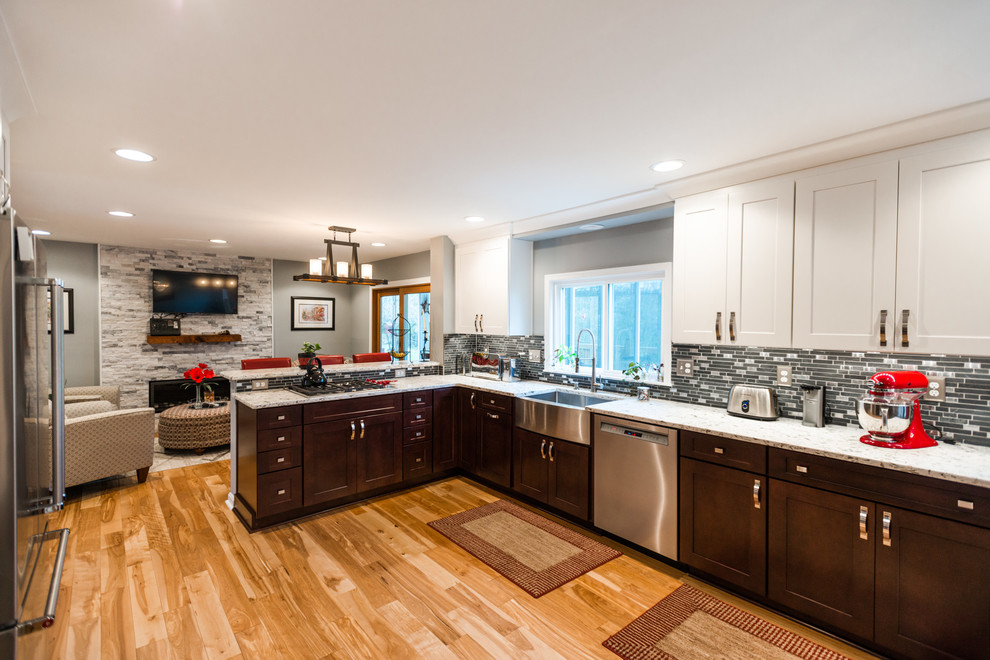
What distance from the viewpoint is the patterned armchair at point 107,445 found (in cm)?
383

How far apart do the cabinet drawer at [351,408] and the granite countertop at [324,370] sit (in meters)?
0.62

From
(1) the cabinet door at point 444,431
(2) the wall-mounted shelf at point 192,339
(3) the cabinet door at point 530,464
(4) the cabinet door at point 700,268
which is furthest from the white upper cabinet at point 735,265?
(2) the wall-mounted shelf at point 192,339

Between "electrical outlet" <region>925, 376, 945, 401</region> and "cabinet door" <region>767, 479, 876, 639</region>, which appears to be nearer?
"cabinet door" <region>767, 479, 876, 639</region>

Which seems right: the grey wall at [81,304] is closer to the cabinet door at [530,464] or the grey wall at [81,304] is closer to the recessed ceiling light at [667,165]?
the cabinet door at [530,464]

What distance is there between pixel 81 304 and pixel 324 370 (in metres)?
4.32

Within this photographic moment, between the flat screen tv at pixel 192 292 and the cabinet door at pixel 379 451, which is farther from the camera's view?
the flat screen tv at pixel 192 292

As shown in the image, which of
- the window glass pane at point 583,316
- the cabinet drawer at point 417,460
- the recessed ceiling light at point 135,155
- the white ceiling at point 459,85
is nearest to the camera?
the white ceiling at point 459,85

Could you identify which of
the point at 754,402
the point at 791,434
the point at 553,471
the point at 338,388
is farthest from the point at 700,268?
the point at 338,388

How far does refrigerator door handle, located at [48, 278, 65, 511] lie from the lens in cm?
175

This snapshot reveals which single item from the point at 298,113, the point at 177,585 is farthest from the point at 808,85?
the point at 177,585

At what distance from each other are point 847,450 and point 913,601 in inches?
25.2

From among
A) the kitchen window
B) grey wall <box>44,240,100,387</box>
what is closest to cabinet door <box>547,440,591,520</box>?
the kitchen window

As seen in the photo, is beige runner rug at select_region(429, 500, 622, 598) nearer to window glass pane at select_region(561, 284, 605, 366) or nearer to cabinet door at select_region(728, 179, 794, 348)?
window glass pane at select_region(561, 284, 605, 366)

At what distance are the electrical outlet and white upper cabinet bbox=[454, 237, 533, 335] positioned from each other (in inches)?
118
